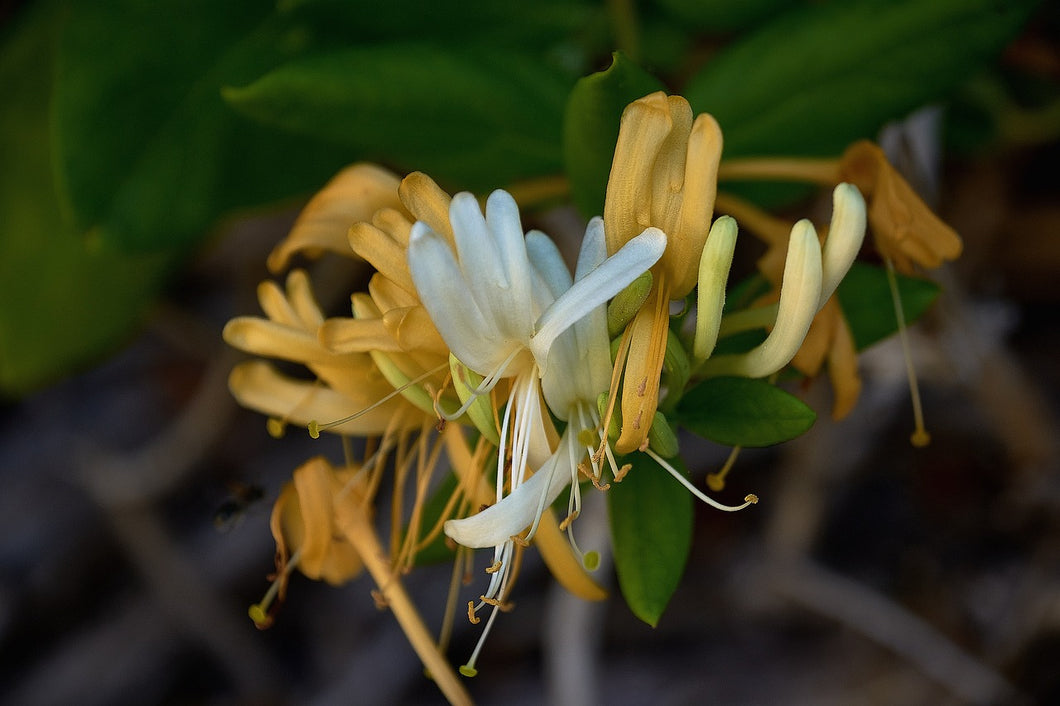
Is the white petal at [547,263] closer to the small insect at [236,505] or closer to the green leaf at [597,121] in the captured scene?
the green leaf at [597,121]

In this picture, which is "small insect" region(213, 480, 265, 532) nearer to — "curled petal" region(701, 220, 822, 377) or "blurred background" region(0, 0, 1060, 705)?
"blurred background" region(0, 0, 1060, 705)

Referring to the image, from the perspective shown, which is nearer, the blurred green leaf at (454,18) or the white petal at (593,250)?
the white petal at (593,250)

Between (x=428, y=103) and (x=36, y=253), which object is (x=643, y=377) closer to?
(x=428, y=103)

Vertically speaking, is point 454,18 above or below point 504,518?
above

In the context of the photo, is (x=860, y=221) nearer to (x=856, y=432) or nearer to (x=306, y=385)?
(x=306, y=385)

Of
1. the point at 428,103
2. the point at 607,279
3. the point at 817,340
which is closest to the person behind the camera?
the point at 607,279

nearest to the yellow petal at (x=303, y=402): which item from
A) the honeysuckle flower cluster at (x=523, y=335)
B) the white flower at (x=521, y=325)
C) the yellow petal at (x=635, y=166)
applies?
the honeysuckle flower cluster at (x=523, y=335)

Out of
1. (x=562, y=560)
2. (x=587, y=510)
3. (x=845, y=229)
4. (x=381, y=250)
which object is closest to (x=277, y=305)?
(x=381, y=250)
